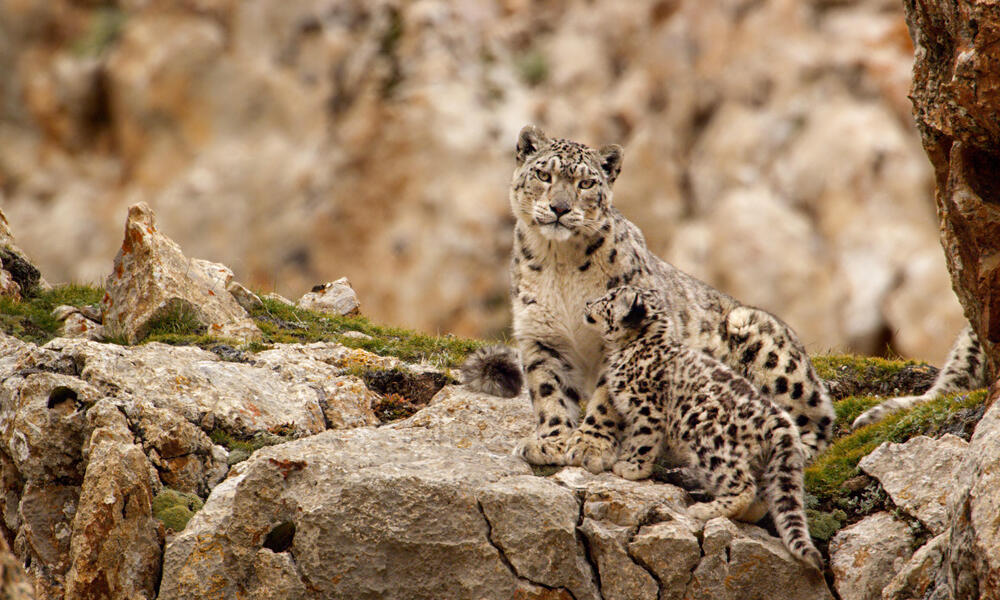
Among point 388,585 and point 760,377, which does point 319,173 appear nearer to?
point 760,377

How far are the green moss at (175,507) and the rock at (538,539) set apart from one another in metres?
2.81

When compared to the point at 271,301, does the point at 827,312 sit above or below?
above

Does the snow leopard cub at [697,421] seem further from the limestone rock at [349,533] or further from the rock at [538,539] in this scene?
the limestone rock at [349,533]

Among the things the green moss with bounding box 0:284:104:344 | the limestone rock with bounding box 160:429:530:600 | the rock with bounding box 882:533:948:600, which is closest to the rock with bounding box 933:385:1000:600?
the rock with bounding box 882:533:948:600

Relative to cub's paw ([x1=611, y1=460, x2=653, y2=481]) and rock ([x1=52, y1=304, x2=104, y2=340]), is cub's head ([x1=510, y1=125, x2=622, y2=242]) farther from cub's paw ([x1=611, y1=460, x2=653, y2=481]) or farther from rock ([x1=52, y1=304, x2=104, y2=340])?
rock ([x1=52, y1=304, x2=104, y2=340])

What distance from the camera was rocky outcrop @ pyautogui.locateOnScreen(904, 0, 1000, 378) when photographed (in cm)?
853

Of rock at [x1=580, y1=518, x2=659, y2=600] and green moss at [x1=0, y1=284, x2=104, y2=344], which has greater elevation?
green moss at [x1=0, y1=284, x2=104, y2=344]

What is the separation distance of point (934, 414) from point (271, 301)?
358 inches

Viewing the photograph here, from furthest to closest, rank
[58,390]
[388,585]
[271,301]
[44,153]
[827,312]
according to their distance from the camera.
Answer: [44,153], [827,312], [271,301], [58,390], [388,585]

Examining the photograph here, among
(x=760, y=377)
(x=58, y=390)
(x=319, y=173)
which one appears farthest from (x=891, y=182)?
(x=58, y=390)

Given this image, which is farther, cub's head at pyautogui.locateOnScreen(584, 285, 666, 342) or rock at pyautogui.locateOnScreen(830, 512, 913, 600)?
cub's head at pyautogui.locateOnScreen(584, 285, 666, 342)

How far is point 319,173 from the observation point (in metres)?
40.9

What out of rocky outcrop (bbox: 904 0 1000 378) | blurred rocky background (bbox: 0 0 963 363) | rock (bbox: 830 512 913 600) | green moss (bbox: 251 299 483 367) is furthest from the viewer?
blurred rocky background (bbox: 0 0 963 363)

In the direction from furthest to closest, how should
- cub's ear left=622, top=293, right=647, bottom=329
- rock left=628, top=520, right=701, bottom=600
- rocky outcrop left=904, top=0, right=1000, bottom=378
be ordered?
1. cub's ear left=622, top=293, right=647, bottom=329
2. rock left=628, top=520, right=701, bottom=600
3. rocky outcrop left=904, top=0, right=1000, bottom=378
